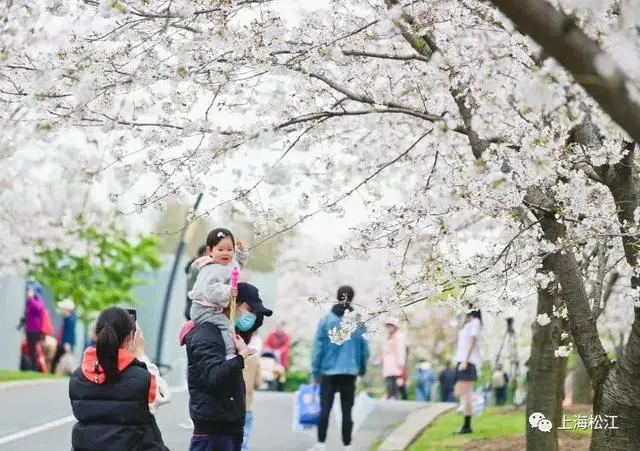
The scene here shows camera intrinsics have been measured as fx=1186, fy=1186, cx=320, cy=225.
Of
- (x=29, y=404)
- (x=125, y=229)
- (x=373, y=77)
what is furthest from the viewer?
(x=125, y=229)

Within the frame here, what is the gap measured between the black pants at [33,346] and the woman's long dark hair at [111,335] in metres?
16.8

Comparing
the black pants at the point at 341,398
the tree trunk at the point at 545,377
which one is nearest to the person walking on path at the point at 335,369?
the black pants at the point at 341,398

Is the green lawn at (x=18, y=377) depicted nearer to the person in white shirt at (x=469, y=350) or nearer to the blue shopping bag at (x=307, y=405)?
the blue shopping bag at (x=307, y=405)

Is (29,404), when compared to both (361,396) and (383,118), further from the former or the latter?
(383,118)

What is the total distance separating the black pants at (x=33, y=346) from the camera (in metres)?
22.6

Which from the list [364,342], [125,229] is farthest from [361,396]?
[125,229]

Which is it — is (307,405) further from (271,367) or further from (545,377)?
(271,367)

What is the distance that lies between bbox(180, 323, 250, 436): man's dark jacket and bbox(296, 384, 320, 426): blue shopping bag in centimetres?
441

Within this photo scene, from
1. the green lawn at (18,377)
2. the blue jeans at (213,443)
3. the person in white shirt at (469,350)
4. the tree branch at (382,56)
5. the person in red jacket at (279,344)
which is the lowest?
the blue jeans at (213,443)

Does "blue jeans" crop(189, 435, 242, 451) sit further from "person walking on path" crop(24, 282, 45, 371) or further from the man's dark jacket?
"person walking on path" crop(24, 282, 45, 371)

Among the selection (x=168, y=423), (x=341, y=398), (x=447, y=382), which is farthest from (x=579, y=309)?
(x=447, y=382)

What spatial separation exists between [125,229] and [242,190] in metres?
25.0

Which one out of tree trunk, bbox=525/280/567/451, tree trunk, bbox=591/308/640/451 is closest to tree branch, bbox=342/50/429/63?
tree trunk, bbox=591/308/640/451

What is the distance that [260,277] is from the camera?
132ft
